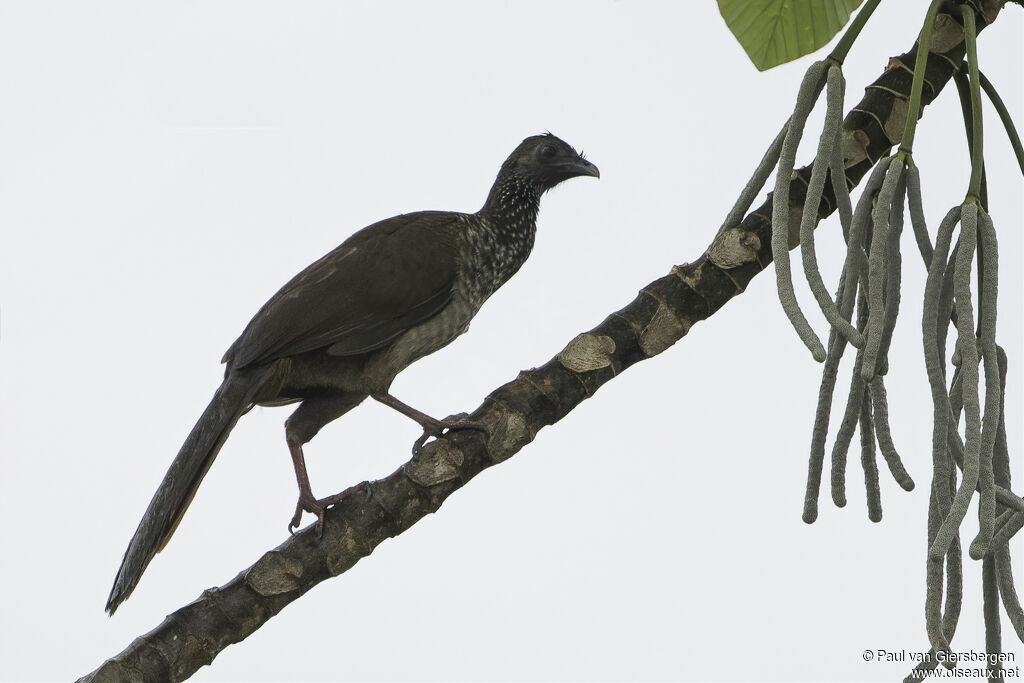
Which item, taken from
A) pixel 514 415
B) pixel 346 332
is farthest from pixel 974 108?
pixel 346 332

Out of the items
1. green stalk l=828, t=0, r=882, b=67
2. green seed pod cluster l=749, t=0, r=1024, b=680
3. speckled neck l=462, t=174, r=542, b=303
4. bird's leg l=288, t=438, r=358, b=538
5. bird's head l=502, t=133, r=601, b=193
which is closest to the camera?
green seed pod cluster l=749, t=0, r=1024, b=680

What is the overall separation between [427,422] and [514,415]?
0.57 m

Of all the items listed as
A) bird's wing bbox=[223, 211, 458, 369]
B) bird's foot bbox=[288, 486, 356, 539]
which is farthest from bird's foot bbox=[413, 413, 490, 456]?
bird's wing bbox=[223, 211, 458, 369]

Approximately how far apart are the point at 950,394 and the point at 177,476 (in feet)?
5.00

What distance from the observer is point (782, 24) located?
6.93 feet

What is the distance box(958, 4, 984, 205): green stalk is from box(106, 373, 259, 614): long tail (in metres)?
1.59

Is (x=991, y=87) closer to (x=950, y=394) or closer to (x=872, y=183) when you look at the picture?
(x=872, y=183)

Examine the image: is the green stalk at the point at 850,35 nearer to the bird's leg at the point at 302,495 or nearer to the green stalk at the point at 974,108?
the green stalk at the point at 974,108

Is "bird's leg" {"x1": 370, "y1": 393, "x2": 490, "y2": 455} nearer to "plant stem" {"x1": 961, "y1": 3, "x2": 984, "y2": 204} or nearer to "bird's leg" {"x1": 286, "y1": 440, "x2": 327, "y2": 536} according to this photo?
"bird's leg" {"x1": 286, "y1": 440, "x2": 327, "y2": 536}

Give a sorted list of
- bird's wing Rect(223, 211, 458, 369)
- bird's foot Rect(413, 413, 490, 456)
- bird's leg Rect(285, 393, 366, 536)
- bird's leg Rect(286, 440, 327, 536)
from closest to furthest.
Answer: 1. bird's foot Rect(413, 413, 490, 456)
2. bird's leg Rect(286, 440, 327, 536)
3. bird's wing Rect(223, 211, 458, 369)
4. bird's leg Rect(285, 393, 366, 536)

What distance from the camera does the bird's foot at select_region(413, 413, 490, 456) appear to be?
76.8 inches

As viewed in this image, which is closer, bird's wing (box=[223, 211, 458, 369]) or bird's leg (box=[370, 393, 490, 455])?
bird's leg (box=[370, 393, 490, 455])

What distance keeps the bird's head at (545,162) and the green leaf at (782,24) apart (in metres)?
1.18

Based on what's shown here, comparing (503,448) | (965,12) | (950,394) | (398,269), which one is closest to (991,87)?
(965,12)
